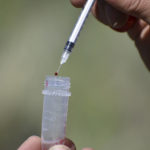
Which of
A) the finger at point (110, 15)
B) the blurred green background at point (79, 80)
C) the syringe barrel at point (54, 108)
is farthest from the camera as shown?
the blurred green background at point (79, 80)

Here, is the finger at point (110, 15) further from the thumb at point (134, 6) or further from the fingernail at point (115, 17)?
the thumb at point (134, 6)

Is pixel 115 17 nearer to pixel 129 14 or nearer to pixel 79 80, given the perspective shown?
pixel 129 14

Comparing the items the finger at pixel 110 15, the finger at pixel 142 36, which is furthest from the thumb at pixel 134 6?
the finger at pixel 142 36

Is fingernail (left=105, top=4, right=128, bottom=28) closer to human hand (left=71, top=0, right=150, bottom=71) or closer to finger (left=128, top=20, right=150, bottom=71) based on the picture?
human hand (left=71, top=0, right=150, bottom=71)

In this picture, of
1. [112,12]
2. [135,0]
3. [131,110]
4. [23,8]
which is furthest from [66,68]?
[135,0]

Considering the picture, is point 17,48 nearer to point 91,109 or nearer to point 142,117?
point 91,109

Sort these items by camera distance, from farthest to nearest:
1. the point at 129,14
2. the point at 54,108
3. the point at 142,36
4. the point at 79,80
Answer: the point at 79,80
the point at 142,36
the point at 129,14
the point at 54,108

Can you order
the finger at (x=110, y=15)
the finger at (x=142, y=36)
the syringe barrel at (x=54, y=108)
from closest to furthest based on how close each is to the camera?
1. the syringe barrel at (x=54, y=108)
2. the finger at (x=110, y=15)
3. the finger at (x=142, y=36)

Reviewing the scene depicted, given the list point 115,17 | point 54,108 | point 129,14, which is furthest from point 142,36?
point 54,108
